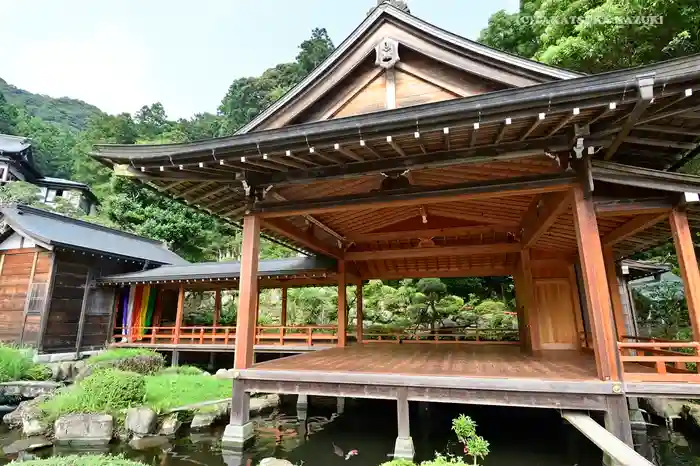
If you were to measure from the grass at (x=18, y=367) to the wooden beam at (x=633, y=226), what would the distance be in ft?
45.6

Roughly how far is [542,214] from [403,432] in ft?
13.8

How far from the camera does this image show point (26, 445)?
643cm

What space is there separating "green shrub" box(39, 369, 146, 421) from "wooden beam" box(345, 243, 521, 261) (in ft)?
18.9

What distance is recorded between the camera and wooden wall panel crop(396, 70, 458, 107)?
247 inches

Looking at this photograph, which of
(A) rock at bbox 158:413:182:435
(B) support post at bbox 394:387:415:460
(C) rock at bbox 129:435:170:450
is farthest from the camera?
(A) rock at bbox 158:413:182:435

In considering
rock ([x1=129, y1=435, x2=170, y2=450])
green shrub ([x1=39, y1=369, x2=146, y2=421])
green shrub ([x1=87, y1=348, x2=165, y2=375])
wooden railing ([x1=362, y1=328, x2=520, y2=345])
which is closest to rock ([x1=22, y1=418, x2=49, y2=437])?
green shrub ([x1=39, y1=369, x2=146, y2=421])

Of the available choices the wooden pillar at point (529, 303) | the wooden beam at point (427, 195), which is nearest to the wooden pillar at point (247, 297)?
the wooden beam at point (427, 195)

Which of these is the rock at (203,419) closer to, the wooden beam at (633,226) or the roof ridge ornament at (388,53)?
the roof ridge ornament at (388,53)

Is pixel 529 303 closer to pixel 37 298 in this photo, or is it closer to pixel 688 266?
pixel 688 266

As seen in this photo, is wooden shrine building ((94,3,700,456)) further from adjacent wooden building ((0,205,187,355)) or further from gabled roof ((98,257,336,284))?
adjacent wooden building ((0,205,187,355))

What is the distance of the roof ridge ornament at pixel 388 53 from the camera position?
6289mm

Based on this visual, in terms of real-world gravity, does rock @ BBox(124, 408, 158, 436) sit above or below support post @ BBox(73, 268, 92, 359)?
below

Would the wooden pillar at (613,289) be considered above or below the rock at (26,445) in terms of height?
above

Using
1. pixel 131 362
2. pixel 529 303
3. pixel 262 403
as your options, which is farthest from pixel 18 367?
pixel 529 303
